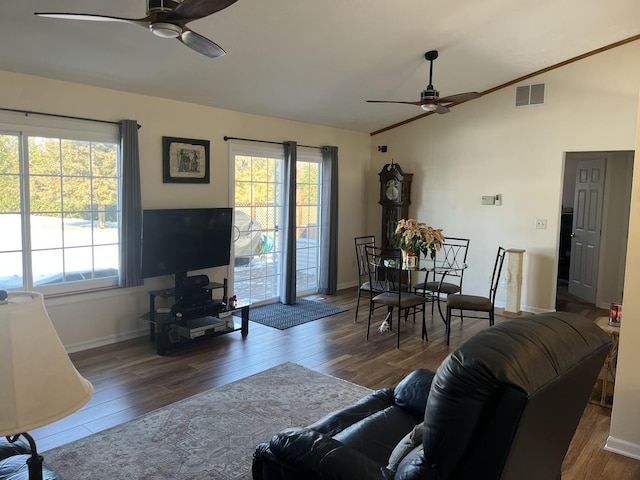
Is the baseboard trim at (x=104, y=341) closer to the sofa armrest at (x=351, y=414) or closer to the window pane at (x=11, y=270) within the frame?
the window pane at (x=11, y=270)

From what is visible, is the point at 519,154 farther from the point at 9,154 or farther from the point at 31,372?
the point at 31,372

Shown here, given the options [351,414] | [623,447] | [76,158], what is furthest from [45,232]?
[623,447]

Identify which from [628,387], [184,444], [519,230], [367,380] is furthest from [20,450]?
[519,230]

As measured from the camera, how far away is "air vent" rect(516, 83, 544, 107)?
6016mm

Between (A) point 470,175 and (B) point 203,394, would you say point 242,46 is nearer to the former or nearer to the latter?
(B) point 203,394

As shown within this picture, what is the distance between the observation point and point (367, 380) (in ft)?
13.1

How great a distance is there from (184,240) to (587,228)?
5.60m

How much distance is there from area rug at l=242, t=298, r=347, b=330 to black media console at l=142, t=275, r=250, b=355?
51cm

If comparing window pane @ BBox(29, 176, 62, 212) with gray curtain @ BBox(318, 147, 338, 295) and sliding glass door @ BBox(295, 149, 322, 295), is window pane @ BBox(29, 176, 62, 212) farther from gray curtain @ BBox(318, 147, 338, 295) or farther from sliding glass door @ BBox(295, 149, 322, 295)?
gray curtain @ BBox(318, 147, 338, 295)

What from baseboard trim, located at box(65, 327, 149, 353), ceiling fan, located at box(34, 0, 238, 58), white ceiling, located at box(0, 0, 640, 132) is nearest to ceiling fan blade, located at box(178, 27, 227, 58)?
ceiling fan, located at box(34, 0, 238, 58)

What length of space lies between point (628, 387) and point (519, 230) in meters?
3.67

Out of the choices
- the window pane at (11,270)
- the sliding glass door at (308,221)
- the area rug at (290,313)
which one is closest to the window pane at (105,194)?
the window pane at (11,270)

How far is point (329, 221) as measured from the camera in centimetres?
696

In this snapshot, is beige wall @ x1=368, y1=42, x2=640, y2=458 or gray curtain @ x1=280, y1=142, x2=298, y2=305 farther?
gray curtain @ x1=280, y1=142, x2=298, y2=305
